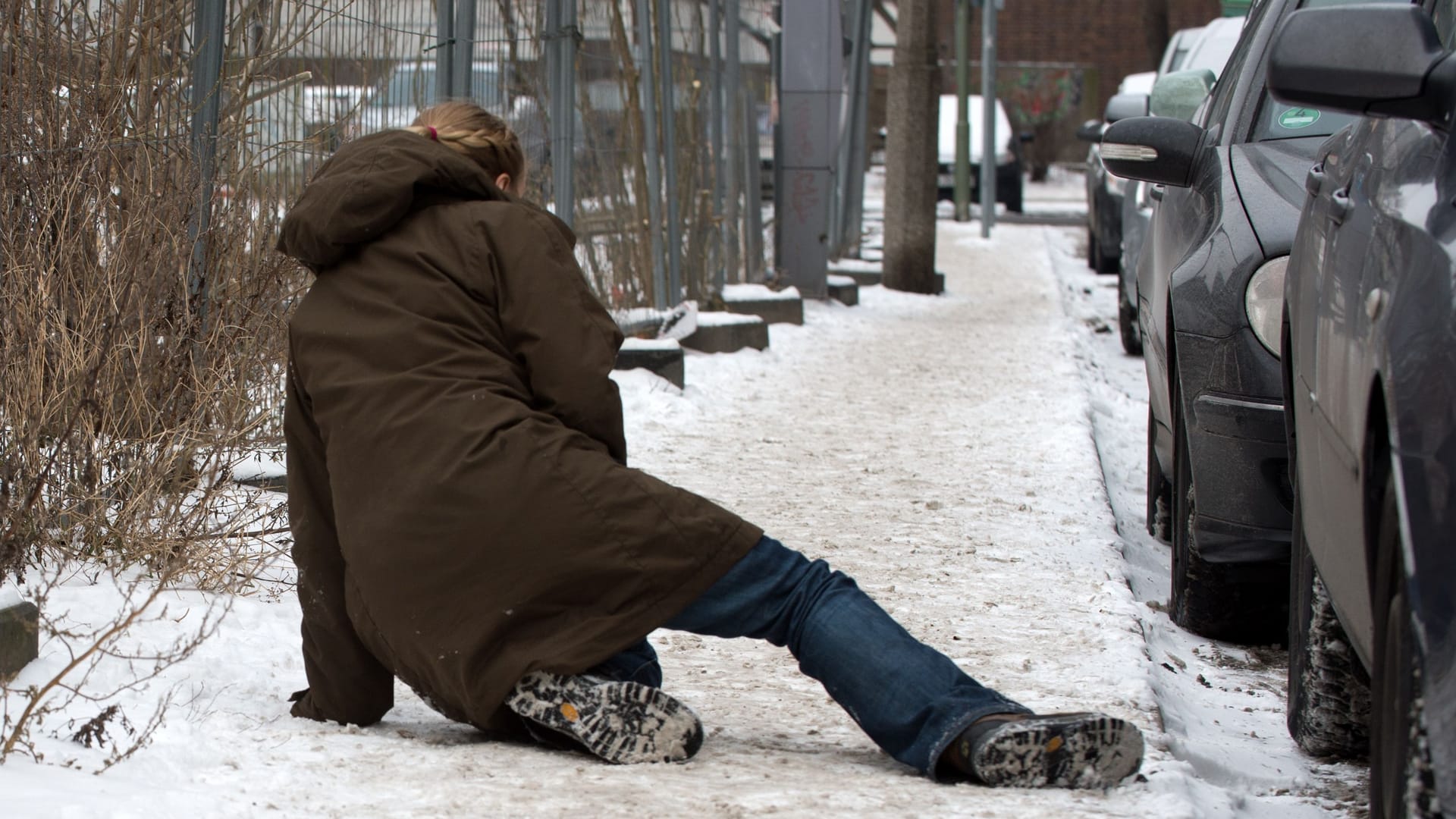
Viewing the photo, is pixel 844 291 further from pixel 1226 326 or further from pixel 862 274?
pixel 1226 326

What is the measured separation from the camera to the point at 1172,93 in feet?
22.9

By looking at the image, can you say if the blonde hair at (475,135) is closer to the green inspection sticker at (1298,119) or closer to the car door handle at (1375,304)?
the car door handle at (1375,304)

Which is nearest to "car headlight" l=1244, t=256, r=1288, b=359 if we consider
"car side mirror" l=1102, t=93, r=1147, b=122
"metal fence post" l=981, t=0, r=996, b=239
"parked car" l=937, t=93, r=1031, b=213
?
"car side mirror" l=1102, t=93, r=1147, b=122

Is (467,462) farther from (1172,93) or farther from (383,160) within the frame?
(1172,93)

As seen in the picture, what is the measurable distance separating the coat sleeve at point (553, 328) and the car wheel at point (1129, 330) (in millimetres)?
7656

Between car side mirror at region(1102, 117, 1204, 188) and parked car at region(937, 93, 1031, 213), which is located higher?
car side mirror at region(1102, 117, 1204, 188)

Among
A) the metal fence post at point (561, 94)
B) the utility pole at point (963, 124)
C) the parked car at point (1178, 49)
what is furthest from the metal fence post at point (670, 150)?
the utility pole at point (963, 124)

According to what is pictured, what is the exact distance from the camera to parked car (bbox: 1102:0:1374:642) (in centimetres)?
410

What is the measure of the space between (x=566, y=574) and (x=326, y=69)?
2.97 metres

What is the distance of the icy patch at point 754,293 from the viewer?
1159cm

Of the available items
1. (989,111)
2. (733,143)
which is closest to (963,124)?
(989,111)

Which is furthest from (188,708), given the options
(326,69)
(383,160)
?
(326,69)

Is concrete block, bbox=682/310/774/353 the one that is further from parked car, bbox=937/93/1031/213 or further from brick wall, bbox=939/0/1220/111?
brick wall, bbox=939/0/1220/111

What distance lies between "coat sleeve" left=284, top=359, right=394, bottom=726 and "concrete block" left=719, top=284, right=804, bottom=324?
8.02 metres
